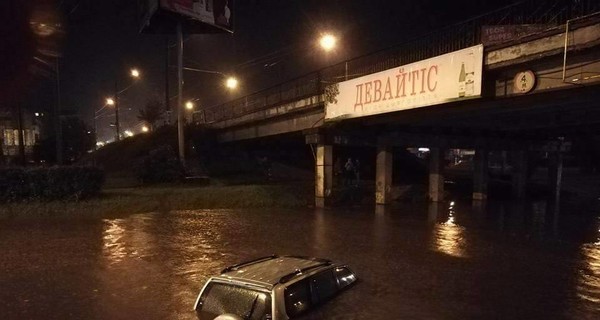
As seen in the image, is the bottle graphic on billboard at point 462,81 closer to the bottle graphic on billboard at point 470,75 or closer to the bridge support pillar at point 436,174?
the bottle graphic on billboard at point 470,75

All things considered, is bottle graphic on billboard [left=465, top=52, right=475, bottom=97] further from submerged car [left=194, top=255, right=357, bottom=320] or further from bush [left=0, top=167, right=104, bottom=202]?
bush [left=0, top=167, right=104, bottom=202]

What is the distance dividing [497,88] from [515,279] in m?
6.28

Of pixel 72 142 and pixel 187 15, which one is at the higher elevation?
pixel 187 15

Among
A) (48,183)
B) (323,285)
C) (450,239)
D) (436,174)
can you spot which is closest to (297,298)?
(323,285)

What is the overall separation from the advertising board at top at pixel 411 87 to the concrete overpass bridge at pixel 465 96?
0.04 metres

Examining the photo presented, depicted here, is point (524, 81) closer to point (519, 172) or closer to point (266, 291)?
point (266, 291)

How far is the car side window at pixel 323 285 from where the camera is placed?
5.86 meters

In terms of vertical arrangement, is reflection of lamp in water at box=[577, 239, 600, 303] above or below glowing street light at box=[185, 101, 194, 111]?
below

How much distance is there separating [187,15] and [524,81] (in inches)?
894

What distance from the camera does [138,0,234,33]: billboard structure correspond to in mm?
27266

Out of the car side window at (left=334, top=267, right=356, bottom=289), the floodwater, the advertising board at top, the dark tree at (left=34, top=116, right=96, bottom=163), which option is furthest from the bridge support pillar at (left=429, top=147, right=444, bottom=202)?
the dark tree at (left=34, top=116, right=96, bottom=163)

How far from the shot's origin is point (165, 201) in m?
20.2

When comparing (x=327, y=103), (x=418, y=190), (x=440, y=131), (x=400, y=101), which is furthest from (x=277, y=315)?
(x=418, y=190)

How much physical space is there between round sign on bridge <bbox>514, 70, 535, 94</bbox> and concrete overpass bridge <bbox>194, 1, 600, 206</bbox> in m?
0.03
